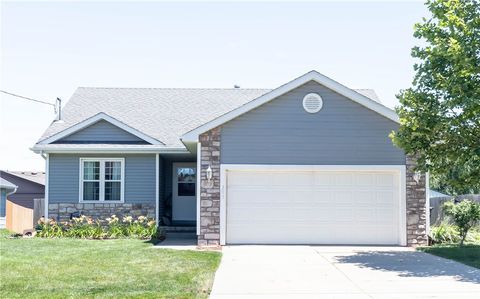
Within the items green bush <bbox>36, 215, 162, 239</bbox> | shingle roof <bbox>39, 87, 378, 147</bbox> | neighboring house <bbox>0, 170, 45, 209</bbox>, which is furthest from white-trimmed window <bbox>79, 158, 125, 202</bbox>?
neighboring house <bbox>0, 170, 45, 209</bbox>

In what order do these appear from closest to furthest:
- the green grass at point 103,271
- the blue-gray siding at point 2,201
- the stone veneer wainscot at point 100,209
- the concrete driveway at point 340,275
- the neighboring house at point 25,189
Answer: the green grass at point 103,271
the concrete driveway at point 340,275
the stone veneer wainscot at point 100,209
the blue-gray siding at point 2,201
the neighboring house at point 25,189

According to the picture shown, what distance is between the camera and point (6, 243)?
52.0 ft

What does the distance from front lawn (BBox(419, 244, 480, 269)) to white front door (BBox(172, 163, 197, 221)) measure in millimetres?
9071

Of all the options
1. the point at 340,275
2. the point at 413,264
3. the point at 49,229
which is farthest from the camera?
the point at 49,229

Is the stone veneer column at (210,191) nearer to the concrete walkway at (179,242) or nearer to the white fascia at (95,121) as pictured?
the concrete walkway at (179,242)

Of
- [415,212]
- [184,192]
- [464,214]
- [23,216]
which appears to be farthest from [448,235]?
[23,216]

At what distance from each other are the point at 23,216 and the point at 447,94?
1528 centimetres

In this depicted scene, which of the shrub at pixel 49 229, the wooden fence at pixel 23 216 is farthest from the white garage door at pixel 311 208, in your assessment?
the wooden fence at pixel 23 216

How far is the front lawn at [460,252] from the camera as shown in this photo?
40.4ft

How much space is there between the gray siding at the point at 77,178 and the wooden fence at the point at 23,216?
1255 millimetres

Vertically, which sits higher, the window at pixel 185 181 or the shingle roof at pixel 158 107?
the shingle roof at pixel 158 107

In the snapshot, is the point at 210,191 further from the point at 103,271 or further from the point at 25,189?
the point at 25,189

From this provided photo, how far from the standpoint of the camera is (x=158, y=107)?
71.4 feet

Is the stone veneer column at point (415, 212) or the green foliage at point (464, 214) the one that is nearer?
the stone veneer column at point (415, 212)
